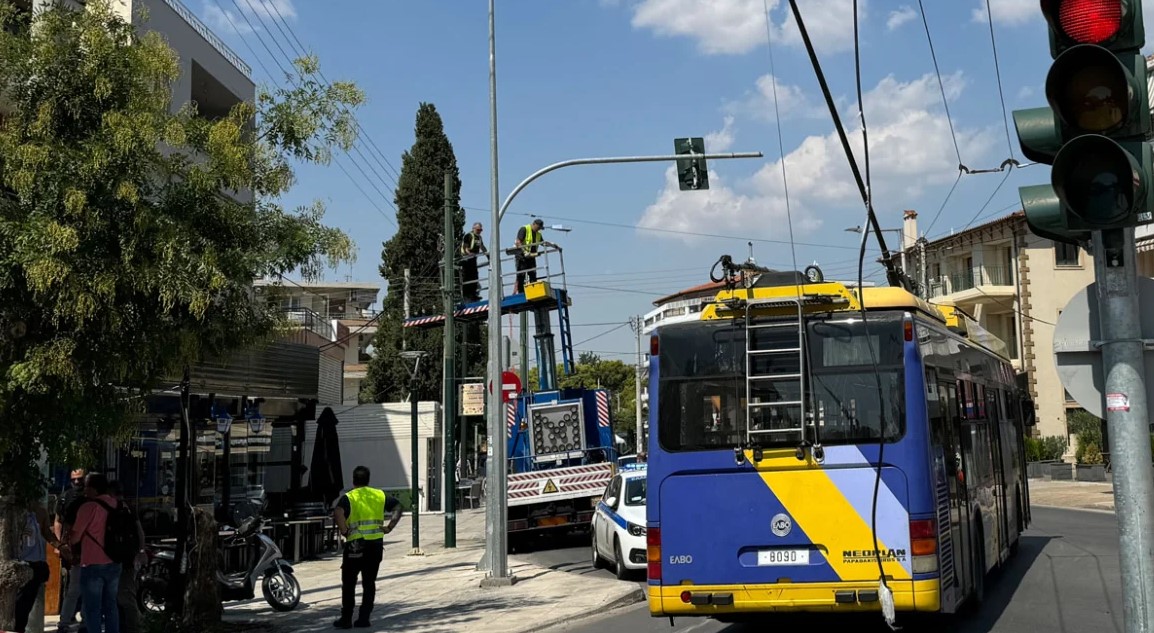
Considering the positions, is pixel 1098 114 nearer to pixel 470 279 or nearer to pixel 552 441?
pixel 552 441

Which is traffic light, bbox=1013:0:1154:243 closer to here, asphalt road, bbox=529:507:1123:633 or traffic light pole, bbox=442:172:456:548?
asphalt road, bbox=529:507:1123:633

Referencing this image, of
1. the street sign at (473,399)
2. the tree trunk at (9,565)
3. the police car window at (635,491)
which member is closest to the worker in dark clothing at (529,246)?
the police car window at (635,491)

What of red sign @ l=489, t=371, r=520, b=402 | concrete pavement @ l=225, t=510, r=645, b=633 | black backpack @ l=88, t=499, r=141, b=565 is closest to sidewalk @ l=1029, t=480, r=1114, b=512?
concrete pavement @ l=225, t=510, r=645, b=633

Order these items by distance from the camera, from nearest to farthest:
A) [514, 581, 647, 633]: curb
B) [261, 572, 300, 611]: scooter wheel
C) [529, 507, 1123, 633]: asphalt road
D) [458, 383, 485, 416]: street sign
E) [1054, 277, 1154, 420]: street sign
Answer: [1054, 277, 1154, 420]: street sign < [529, 507, 1123, 633]: asphalt road < [514, 581, 647, 633]: curb < [261, 572, 300, 611]: scooter wheel < [458, 383, 485, 416]: street sign

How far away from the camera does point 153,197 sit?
10508mm

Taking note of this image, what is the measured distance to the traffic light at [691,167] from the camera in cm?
1761

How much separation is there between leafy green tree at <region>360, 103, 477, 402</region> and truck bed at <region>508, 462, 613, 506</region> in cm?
2650

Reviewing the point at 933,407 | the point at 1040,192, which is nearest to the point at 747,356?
the point at 933,407

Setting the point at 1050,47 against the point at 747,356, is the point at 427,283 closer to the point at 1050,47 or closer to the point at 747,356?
the point at 747,356

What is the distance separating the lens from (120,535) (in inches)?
423

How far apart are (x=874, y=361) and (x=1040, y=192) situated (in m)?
4.03

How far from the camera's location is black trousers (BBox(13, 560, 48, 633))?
10898mm

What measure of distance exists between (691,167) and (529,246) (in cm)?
644

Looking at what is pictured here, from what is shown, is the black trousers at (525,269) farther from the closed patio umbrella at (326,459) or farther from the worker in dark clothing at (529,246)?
the closed patio umbrella at (326,459)
